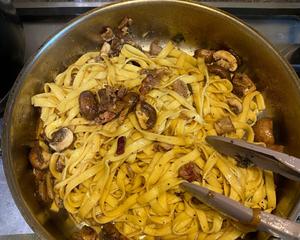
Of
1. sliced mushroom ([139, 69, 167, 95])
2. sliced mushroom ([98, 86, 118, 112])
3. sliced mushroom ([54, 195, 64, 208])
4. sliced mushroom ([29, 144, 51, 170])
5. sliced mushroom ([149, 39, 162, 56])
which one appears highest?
sliced mushroom ([149, 39, 162, 56])

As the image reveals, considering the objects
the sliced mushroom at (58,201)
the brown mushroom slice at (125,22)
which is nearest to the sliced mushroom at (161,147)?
the sliced mushroom at (58,201)

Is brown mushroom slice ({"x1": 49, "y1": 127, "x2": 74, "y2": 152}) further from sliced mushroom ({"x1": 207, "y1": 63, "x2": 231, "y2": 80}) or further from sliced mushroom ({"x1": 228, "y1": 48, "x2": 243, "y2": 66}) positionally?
sliced mushroom ({"x1": 228, "y1": 48, "x2": 243, "y2": 66})

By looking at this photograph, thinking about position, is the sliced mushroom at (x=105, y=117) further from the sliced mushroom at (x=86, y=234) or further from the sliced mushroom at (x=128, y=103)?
the sliced mushroom at (x=86, y=234)

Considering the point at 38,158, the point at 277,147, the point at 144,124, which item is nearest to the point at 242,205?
the point at 277,147

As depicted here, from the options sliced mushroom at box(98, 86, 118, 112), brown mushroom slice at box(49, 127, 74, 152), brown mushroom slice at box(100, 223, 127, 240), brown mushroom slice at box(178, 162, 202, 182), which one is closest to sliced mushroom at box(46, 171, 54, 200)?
brown mushroom slice at box(49, 127, 74, 152)

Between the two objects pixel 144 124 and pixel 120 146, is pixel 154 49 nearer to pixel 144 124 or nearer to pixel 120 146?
pixel 144 124

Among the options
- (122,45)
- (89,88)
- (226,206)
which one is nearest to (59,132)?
(89,88)
